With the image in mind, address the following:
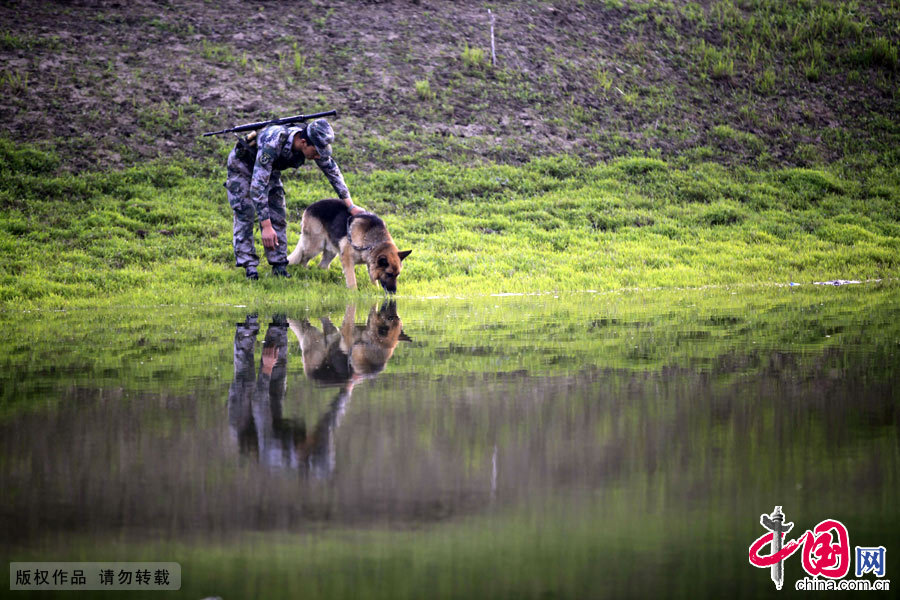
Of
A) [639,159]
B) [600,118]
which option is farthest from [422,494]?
[600,118]

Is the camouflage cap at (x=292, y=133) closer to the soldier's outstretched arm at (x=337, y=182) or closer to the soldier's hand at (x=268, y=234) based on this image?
the soldier's outstretched arm at (x=337, y=182)

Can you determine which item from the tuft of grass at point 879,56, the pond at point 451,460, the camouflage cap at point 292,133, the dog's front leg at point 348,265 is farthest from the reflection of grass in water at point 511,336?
the tuft of grass at point 879,56

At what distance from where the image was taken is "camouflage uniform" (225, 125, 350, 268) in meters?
13.6

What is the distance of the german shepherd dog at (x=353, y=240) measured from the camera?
1384cm

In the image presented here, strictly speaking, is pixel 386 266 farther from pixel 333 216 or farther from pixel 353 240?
pixel 333 216

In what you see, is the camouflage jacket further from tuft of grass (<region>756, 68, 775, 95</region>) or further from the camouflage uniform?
tuft of grass (<region>756, 68, 775, 95</region>)

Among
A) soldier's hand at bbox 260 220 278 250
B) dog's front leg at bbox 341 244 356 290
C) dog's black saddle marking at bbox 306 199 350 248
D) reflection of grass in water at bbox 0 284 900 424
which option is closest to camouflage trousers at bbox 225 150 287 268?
soldier's hand at bbox 260 220 278 250

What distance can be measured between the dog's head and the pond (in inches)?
216

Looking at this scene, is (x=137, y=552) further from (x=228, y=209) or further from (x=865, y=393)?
(x=228, y=209)

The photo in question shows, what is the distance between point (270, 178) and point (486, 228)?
5920 millimetres

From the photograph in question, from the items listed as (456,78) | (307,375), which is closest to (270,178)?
(307,375)

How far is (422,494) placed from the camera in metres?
3.79

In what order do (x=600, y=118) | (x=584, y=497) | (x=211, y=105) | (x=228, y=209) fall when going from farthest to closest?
(x=600, y=118) → (x=211, y=105) → (x=228, y=209) → (x=584, y=497)

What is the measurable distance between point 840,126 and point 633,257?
1315 cm
